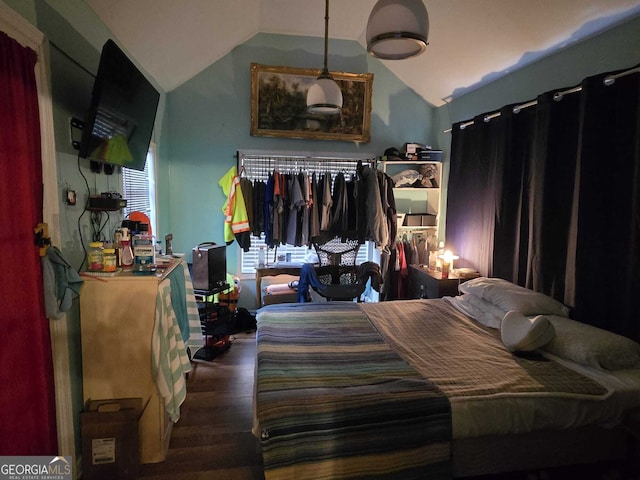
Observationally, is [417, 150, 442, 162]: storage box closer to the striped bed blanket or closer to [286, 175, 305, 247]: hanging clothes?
[286, 175, 305, 247]: hanging clothes

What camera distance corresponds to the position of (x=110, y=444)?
71.3 inches

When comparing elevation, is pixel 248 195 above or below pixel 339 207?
above

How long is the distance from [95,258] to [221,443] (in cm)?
128

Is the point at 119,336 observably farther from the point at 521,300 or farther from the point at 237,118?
the point at 237,118

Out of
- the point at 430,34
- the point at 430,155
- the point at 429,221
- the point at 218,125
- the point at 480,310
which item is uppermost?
the point at 430,34

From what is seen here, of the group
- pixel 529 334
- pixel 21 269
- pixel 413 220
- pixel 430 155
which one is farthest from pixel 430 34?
pixel 21 269

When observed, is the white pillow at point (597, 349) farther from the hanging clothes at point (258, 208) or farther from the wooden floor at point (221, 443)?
the hanging clothes at point (258, 208)

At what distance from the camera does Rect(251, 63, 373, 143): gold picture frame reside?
13.2 feet

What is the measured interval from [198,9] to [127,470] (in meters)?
3.10

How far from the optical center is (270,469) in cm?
145

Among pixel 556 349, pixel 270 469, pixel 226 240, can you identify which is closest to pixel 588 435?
pixel 556 349

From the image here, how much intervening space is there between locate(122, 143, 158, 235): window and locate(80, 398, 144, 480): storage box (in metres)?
1.45

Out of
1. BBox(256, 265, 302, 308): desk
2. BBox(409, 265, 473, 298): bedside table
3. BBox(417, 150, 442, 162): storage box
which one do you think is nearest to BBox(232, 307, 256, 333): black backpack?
BBox(256, 265, 302, 308): desk

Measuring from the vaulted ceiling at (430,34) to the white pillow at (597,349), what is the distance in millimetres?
1867
